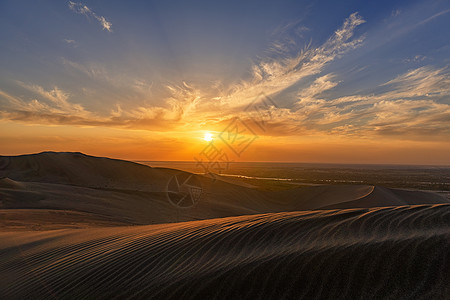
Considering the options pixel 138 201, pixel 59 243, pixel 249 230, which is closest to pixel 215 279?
pixel 249 230

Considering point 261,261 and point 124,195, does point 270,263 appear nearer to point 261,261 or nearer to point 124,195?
point 261,261

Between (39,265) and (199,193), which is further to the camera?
(199,193)

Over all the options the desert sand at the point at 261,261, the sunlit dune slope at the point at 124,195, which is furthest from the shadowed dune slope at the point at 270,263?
the sunlit dune slope at the point at 124,195

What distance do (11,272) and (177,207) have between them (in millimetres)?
15425

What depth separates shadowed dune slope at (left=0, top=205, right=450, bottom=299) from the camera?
2.12 m

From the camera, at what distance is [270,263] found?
264 cm

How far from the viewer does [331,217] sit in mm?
3877

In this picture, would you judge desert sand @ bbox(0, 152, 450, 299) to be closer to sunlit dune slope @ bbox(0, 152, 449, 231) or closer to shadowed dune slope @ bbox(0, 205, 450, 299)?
shadowed dune slope @ bbox(0, 205, 450, 299)

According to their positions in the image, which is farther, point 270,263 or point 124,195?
point 124,195

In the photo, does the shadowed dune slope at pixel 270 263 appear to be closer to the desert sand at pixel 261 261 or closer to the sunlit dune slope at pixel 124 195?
the desert sand at pixel 261 261

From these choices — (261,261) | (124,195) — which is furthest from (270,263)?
(124,195)

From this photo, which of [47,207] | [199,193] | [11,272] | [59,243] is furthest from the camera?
[199,193]

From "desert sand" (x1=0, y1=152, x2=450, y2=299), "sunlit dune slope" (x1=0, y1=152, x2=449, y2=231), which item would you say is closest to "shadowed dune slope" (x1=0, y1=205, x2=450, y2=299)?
"desert sand" (x1=0, y1=152, x2=450, y2=299)

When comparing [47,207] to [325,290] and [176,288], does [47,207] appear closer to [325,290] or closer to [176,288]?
[176,288]
